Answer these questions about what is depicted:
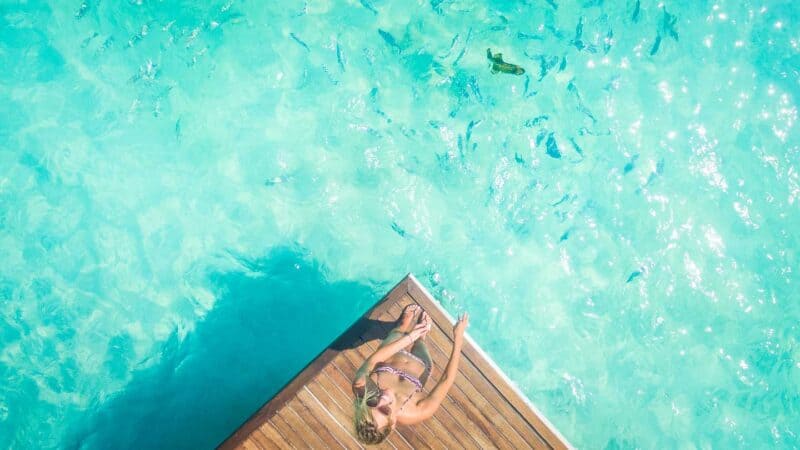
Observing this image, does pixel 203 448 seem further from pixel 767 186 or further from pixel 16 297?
pixel 767 186

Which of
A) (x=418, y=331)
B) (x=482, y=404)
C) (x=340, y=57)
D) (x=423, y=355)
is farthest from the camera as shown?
(x=340, y=57)

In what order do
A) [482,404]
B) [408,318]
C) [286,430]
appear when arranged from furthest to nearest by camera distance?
1. [482,404]
2. [408,318]
3. [286,430]

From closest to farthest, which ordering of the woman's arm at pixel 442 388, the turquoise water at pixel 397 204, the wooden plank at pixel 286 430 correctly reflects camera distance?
the woman's arm at pixel 442 388 → the wooden plank at pixel 286 430 → the turquoise water at pixel 397 204

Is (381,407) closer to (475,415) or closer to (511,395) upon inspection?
(475,415)

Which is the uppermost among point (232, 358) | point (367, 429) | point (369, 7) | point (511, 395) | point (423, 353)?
point (369, 7)

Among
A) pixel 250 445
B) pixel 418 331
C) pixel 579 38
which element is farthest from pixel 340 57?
pixel 250 445

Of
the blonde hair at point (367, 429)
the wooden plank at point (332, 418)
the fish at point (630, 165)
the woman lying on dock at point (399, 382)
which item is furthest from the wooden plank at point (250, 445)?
the fish at point (630, 165)

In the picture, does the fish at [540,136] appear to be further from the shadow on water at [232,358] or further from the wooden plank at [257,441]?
the wooden plank at [257,441]
